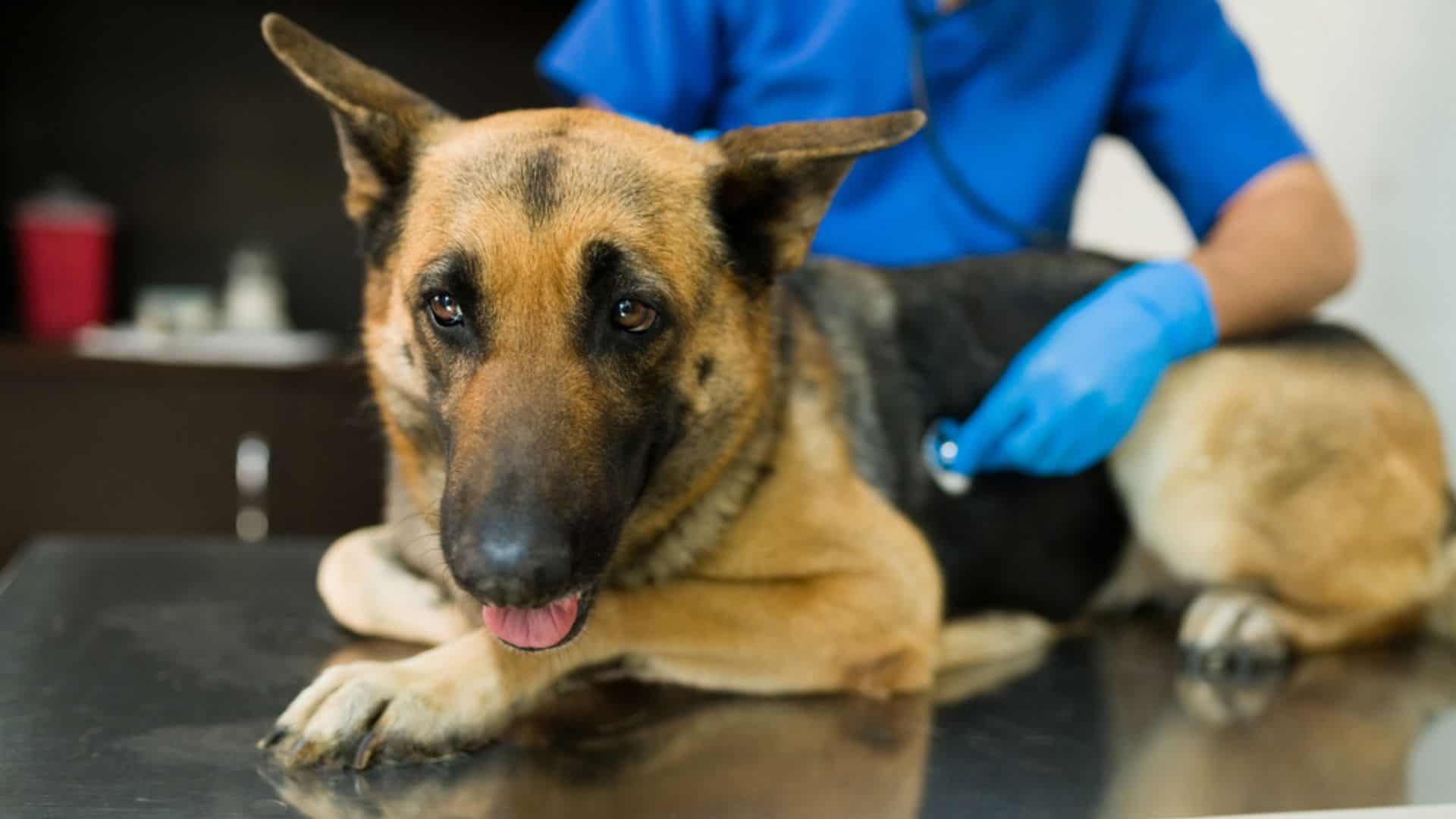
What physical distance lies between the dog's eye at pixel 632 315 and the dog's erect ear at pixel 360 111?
0.89ft

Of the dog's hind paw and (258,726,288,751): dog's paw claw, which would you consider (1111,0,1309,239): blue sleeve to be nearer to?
the dog's hind paw

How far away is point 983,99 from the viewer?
6.02 ft

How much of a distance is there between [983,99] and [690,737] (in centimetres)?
117

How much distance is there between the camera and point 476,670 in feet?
3.33

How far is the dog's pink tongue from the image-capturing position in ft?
3.19

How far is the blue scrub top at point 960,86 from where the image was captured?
176cm

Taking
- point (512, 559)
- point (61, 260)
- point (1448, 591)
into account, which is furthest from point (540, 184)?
point (61, 260)

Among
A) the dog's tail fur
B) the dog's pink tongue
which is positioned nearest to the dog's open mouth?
the dog's pink tongue

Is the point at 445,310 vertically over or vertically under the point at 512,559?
over

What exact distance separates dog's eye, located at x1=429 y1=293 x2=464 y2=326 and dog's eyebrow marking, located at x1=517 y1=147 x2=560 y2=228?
97mm

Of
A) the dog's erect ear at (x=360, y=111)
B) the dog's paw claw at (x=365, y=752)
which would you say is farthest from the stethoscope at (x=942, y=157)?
the dog's paw claw at (x=365, y=752)

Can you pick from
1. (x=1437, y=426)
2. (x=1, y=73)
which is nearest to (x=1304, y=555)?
(x=1437, y=426)

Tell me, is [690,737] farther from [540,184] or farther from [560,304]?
[540,184]

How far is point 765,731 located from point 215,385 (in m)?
2.06
